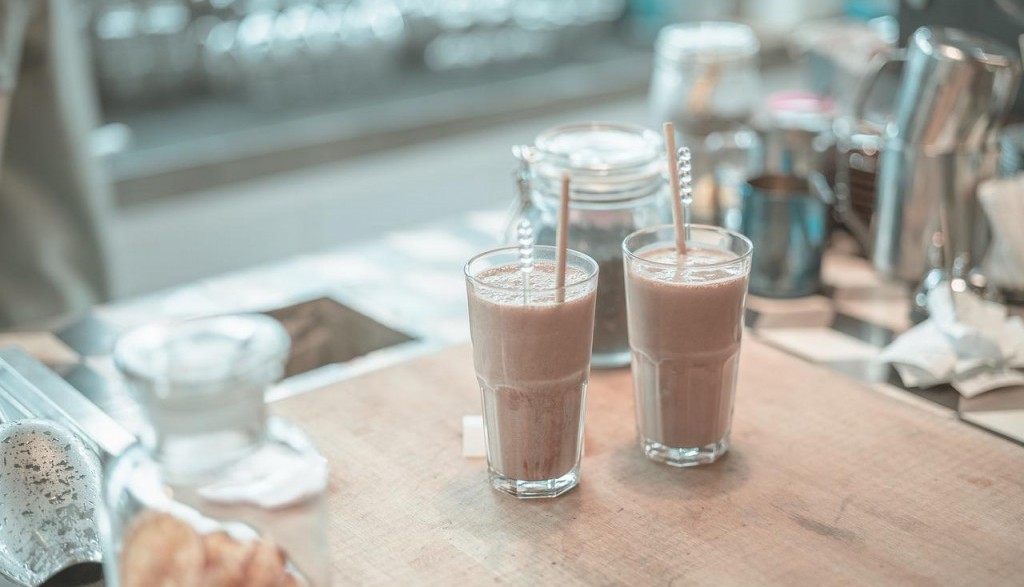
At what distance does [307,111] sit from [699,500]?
201cm

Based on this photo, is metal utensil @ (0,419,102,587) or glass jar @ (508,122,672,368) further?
glass jar @ (508,122,672,368)

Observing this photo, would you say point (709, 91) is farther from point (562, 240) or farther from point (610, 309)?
point (562, 240)

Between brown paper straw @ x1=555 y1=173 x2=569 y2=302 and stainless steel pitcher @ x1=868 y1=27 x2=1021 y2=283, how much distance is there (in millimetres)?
690

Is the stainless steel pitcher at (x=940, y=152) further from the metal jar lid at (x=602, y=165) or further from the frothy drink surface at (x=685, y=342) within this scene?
the frothy drink surface at (x=685, y=342)

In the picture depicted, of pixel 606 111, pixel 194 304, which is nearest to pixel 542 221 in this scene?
pixel 194 304

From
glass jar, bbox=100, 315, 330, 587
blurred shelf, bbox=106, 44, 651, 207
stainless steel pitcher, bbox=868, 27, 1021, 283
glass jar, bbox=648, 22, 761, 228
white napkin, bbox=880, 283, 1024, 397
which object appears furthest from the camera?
blurred shelf, bbox=106, 44, 651, 207

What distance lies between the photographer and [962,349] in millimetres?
1241

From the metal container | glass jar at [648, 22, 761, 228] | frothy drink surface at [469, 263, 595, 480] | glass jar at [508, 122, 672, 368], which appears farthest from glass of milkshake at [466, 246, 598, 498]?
glass jar at [648, 22, 761, 228]

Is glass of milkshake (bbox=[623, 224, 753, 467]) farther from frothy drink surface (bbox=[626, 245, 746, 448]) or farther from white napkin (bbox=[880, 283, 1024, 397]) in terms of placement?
white napkin (bbox=[880, 283, 1024, 397])

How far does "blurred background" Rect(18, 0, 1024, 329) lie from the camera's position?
252 cm

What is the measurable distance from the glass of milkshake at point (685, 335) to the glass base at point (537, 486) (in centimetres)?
11

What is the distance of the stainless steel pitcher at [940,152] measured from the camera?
1.38 meters

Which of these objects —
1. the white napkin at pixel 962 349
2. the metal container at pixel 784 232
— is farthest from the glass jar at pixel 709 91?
the white napkin at pixel 962 349

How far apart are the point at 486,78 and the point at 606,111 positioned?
36 cm
